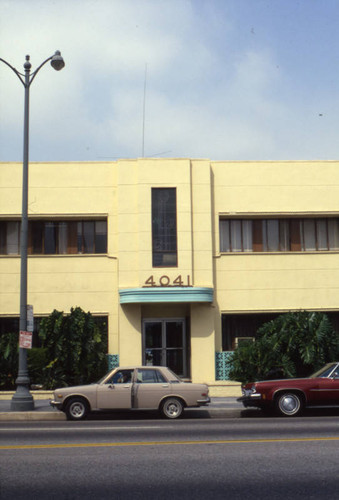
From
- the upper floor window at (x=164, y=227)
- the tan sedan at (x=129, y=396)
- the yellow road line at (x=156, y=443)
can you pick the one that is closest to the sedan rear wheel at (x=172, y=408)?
the tan sedan at (x=129, y=396)

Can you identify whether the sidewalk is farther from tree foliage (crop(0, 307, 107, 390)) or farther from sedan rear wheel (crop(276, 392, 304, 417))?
tree foliage (crop(0, 307, 107, 390))

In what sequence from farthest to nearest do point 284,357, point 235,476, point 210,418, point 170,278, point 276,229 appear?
point 276,229 → point 170,278 → point 284,357 → point 210,418 → point 235,476

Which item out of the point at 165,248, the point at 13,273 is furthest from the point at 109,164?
the point at 13,273

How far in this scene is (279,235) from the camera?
27297mm

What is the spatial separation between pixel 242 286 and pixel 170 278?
303 cm

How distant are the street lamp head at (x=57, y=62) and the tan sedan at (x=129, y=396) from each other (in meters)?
8.84

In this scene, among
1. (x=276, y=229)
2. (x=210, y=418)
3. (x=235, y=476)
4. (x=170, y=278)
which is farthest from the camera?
(x=276, y=229)

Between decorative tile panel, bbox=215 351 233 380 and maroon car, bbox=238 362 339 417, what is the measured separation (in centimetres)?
900

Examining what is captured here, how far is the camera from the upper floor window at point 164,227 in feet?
84.7

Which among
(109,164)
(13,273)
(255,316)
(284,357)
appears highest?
(109,164)

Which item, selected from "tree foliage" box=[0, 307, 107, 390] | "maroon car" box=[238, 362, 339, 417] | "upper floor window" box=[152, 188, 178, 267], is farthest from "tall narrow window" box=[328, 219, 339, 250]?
"maroon car" box=[238, 362, 339, 417]

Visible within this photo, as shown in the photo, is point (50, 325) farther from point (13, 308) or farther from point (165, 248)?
point (165, 248)

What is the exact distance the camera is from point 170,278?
25562 millimetres

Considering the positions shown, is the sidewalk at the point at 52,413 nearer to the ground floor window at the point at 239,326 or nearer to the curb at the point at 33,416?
the curb at the point at 33,416
